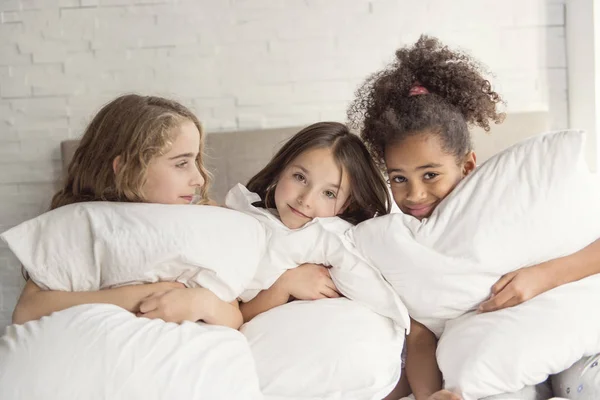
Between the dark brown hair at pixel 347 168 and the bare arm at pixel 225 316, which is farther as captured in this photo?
the dark brown hair at pixel 347 168

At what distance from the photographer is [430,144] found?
1422 millimetres

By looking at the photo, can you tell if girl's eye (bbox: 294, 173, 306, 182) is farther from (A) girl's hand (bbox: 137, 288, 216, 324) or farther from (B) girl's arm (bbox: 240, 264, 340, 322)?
(A) girl's hand (bbox: 137, 288, 216, 324)

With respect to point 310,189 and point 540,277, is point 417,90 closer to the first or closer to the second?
point 310,189

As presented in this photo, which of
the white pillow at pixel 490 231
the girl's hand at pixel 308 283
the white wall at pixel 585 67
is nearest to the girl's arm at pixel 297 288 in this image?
the girl's hand at pixel 308 283

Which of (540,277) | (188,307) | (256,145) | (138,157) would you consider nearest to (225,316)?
(188,307)

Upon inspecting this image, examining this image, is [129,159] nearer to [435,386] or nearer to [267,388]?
[267,388]

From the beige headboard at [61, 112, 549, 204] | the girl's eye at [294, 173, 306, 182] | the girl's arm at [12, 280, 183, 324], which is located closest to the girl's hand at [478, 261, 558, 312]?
the girl's eye at [294, 173, 306, 182]

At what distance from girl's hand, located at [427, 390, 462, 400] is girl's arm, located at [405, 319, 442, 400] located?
7cm

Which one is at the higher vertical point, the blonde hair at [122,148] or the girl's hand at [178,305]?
the blonde hair at [122,148]

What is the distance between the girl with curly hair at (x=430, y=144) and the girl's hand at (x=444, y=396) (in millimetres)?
82

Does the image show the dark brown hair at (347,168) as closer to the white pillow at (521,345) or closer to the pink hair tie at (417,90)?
the pink hair tie at (417,90)

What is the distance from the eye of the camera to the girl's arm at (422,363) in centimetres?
130

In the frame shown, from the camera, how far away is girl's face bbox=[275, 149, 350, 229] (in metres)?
1.46

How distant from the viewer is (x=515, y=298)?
127cm
